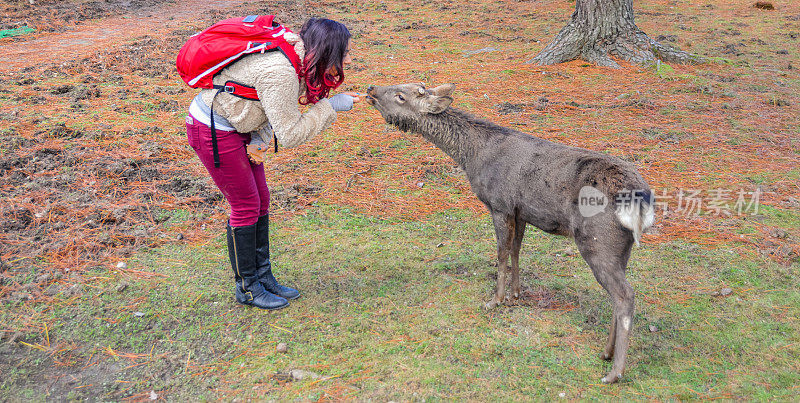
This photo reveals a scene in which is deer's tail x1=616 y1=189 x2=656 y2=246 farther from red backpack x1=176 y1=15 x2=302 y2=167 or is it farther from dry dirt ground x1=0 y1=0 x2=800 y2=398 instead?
red backpack x1=176 y1=15 x2=302 y2=167

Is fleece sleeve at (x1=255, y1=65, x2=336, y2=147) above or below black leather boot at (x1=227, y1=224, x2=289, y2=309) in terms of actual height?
above

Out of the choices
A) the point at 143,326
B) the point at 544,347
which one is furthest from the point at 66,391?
the point at 544,347

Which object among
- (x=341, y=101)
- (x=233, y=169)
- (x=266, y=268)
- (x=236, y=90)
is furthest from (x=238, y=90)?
(x=266, y=268)

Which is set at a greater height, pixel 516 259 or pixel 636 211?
pixel 636 211

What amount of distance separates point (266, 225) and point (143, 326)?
4.08 feet

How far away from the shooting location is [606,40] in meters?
10.3

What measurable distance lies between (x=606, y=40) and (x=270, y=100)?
29.0 ft

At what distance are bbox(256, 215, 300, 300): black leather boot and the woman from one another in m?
0.09

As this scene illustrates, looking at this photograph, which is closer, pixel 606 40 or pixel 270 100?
pixel 270 100

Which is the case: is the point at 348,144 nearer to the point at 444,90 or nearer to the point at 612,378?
the point at 444,90

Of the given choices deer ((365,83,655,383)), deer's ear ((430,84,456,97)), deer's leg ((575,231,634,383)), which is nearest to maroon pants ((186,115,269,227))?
deer ((365,83,655,383))

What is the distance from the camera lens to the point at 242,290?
4379 mm

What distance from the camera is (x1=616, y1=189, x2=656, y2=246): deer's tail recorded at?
3.43m

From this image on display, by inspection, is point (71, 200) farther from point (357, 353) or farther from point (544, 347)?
point (544, 347)
